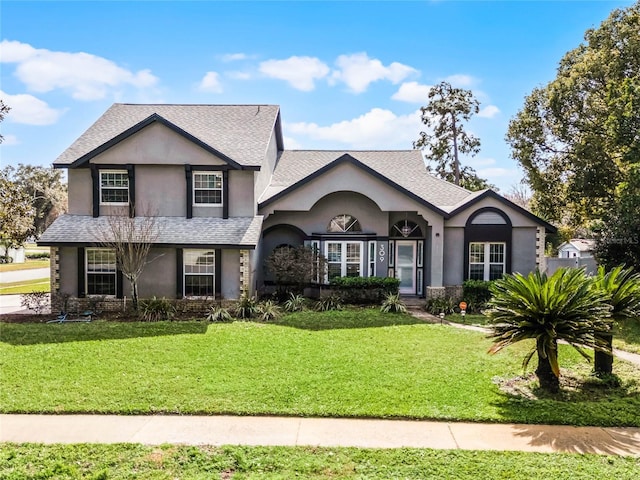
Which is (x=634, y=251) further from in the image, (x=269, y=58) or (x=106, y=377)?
(x=106, y=377)

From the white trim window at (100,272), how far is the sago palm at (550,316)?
1391 centimetres

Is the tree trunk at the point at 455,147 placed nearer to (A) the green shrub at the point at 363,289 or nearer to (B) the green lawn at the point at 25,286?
(A) the green shrub at the point at 363,289

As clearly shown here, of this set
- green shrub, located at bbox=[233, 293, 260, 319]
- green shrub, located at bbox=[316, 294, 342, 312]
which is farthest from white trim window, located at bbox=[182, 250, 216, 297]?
green shrub, located at bbox=[316, 294, 342, 312]

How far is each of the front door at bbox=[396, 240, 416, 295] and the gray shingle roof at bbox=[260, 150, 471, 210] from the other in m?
2.32

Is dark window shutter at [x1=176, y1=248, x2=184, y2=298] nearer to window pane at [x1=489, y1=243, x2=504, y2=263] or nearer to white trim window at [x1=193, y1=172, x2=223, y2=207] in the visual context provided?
white trim window at [x1=193, y1=172, x2=223, y2=207]

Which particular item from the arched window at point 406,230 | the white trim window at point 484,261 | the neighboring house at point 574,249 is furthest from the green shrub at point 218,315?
the neighboring house at point 574,249

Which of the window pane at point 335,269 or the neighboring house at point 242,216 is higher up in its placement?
the neighboring house at point 242,216

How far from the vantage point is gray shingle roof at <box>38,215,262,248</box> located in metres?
16.6

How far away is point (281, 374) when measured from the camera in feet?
31.9

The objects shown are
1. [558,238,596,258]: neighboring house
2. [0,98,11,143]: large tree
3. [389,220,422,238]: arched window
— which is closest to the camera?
[0,98,11,143]: large tree

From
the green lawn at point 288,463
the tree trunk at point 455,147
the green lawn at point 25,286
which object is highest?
the tree trunk at point 455,147

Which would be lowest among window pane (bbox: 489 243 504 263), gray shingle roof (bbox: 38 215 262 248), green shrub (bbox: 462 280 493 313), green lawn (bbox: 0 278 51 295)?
green lawn (bbox: 0 278 51 295)

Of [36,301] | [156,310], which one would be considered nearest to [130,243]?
[156,310]

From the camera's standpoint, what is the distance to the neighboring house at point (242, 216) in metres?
17.2
